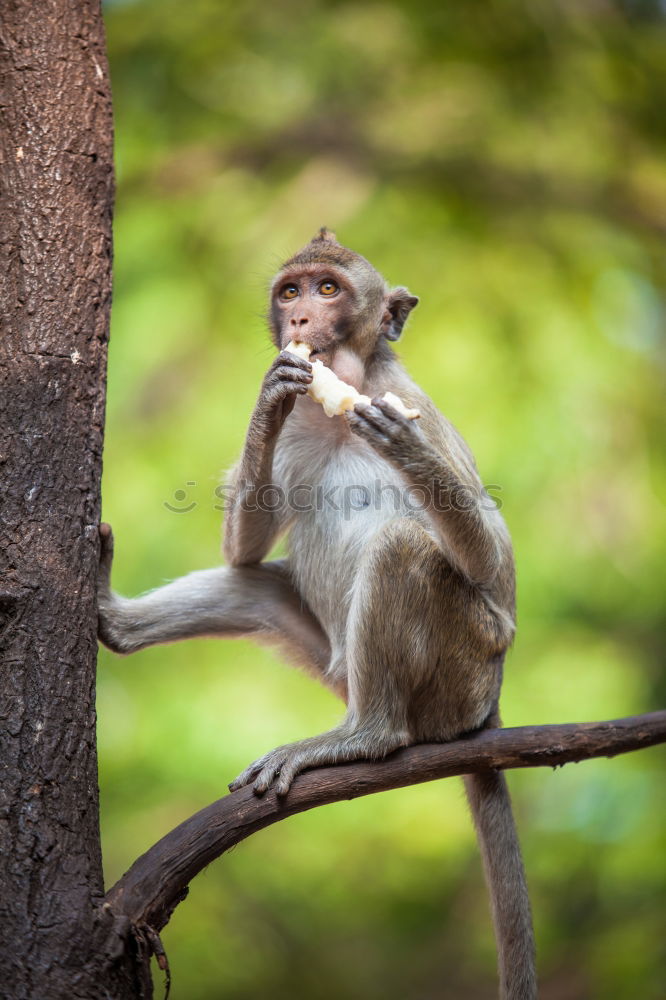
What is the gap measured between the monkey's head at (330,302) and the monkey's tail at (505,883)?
83.3 inches

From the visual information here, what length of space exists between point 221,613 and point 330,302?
161 cm

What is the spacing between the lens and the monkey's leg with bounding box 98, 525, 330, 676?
15.9ft

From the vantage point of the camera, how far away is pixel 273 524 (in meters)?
5.05

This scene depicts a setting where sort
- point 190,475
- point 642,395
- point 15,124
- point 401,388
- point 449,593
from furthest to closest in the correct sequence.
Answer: point 642,395
point 190,475
point 401,388
point 449,593
point 15,124

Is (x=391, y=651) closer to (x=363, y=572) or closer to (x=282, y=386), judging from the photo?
(x=363, y=572)

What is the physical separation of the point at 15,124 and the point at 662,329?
6.07 meters

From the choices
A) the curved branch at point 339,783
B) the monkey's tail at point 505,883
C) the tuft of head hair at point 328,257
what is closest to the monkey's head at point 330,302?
the tuft of head hair at point 328,257

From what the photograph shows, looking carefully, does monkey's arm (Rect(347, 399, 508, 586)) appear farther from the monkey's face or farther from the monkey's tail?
the monkey's tail

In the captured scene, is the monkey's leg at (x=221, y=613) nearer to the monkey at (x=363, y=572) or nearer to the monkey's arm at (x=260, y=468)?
the monkey at (x=363, y=572)

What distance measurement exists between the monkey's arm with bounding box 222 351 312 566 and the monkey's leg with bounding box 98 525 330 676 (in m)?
0.13

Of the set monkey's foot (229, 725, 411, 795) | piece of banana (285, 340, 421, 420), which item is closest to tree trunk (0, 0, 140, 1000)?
monkey's foot (229, 725, 411, 795)

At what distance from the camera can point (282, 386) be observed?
169 inches

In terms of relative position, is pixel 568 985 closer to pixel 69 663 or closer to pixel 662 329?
pixel 662 329

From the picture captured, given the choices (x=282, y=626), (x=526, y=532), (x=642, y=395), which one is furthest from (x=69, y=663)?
(x=642, y=395)
